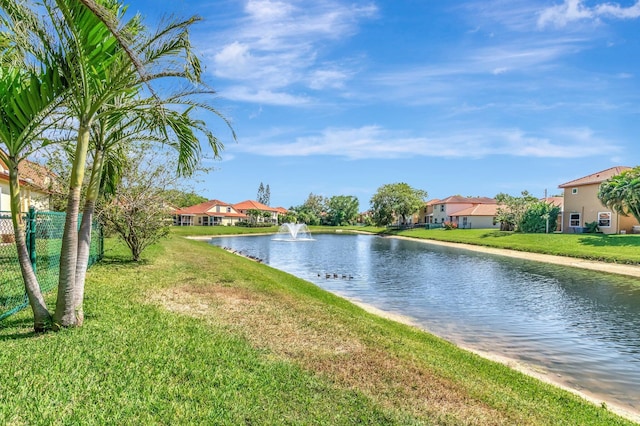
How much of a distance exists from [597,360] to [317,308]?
20.6 ft

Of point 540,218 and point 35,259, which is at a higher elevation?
point 540,218

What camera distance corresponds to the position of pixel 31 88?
4.77 metres

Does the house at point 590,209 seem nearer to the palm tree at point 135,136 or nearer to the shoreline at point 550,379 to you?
the shoreline at point 550,379

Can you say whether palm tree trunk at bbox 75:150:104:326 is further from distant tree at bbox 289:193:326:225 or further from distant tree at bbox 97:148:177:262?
distant tree at bbox 289:193:326:225

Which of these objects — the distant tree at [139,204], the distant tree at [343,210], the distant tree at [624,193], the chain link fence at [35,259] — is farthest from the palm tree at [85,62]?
the distant tree at [343,210]

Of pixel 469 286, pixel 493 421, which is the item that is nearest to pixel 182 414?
pixel 493 421

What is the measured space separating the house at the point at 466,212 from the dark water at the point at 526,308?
40163mm

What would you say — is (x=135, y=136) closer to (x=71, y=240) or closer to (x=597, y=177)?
(x=71, y=240)

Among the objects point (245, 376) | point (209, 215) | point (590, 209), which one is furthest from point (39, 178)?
point (209, 215)

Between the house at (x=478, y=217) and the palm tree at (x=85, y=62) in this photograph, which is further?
the house at (x=478, y=217)

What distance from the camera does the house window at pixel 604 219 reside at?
3906 centimetres

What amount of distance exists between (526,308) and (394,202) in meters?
59.8

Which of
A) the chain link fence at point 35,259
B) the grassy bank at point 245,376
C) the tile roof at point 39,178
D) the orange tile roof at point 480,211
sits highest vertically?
the orange tile roof at point 480,211

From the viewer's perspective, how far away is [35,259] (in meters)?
7.18
